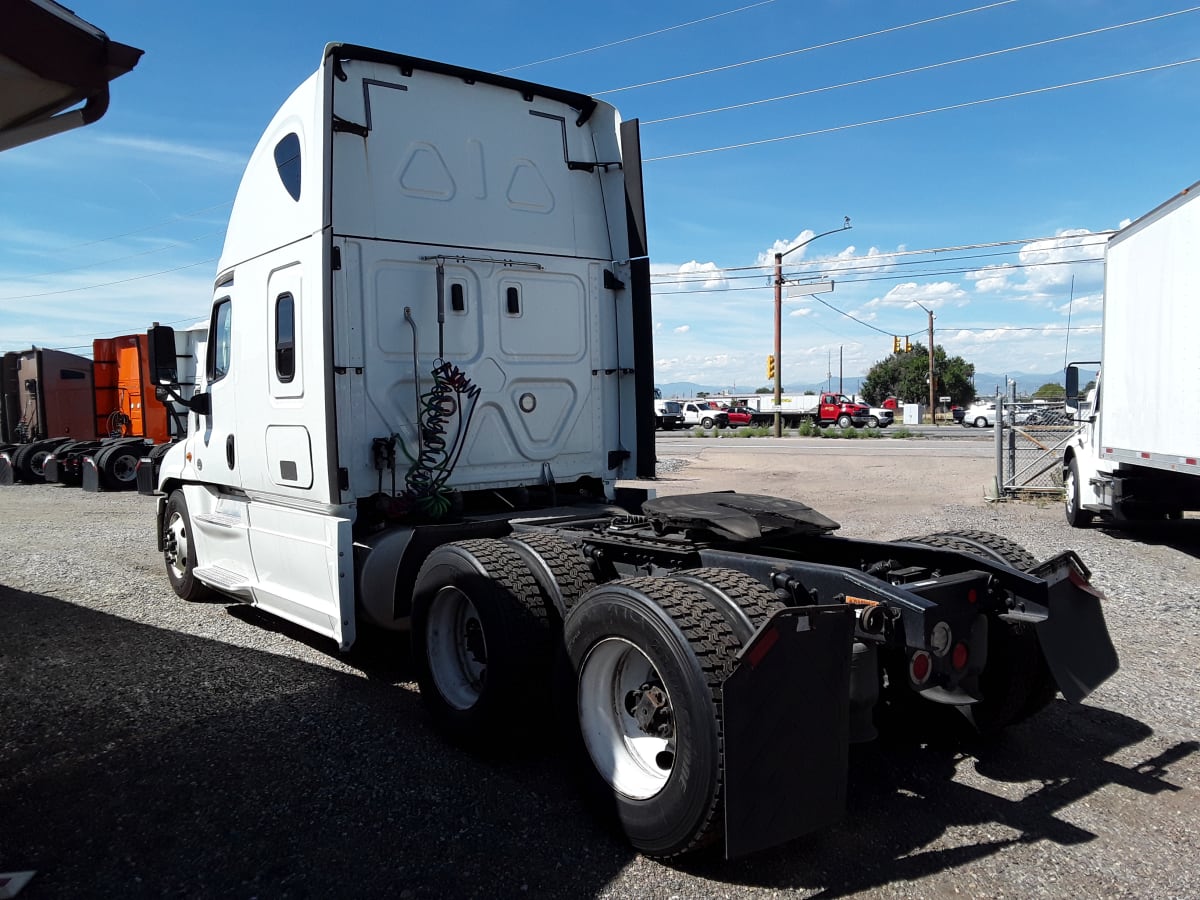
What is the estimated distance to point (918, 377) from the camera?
84.0m

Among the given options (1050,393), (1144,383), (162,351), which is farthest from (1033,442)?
(1050,393)

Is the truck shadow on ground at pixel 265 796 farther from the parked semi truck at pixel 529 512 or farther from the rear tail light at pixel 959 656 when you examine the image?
the rear tail light at pixel 959 656

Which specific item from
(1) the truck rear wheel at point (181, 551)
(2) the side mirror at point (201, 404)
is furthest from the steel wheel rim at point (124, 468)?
(2) the side mirror at point (201, 404)

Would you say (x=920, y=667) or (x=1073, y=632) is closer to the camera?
(x=920, y=667)

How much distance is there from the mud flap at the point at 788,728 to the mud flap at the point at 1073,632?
1.14 m

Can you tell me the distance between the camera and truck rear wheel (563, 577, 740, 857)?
322 centimetres

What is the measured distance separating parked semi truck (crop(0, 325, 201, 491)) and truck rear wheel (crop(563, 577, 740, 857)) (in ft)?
56.7

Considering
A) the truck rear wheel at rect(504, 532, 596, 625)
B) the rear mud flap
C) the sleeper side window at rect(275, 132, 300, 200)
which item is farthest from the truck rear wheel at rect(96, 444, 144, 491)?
the truck rear wheel at rect(504, 532, 596, 625)

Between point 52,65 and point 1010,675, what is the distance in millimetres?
4708

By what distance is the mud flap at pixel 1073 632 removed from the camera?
3842 millimetres

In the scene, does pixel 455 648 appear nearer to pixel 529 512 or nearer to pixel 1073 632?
pixel 529 512

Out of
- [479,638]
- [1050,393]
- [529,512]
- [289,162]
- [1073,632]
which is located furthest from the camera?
[1050,393]

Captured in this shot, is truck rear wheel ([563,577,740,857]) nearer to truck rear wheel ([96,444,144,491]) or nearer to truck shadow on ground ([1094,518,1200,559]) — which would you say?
truck shadow on ground ([1094,518,1200,559])

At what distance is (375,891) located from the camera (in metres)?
3.34
